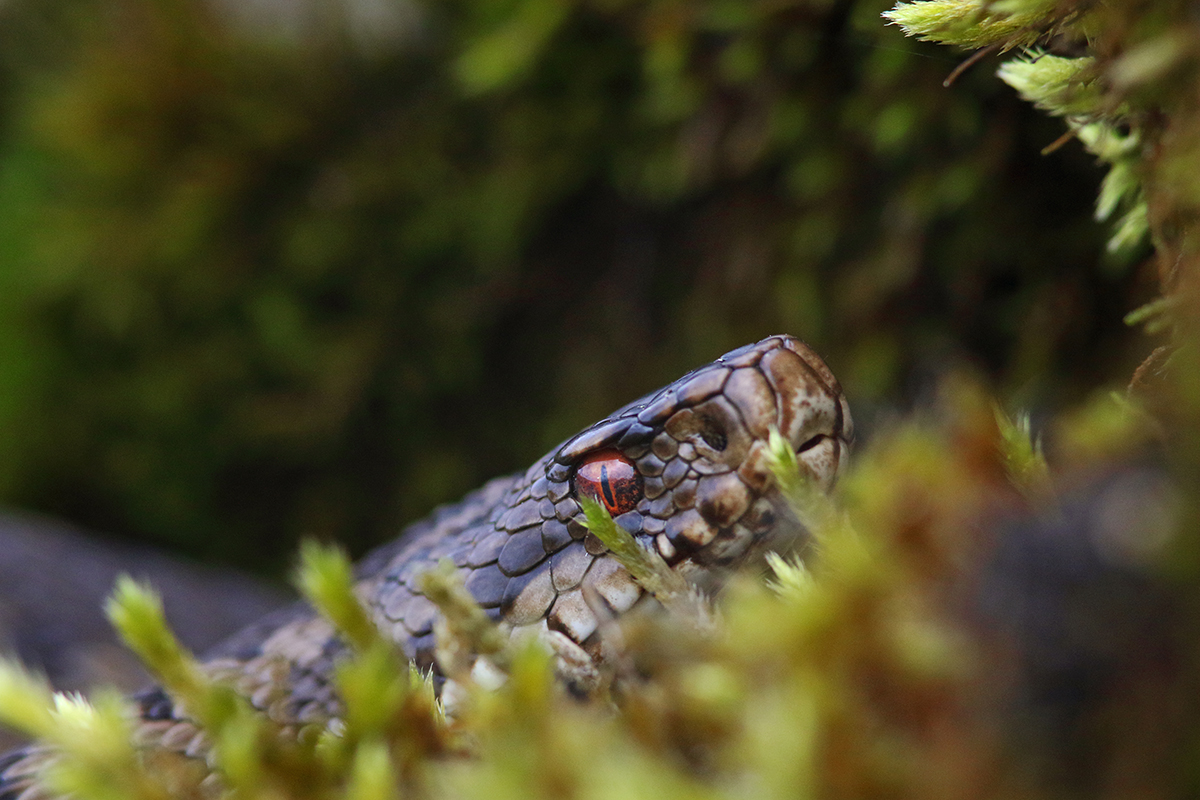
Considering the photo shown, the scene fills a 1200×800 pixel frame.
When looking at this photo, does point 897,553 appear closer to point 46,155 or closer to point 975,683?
point 975,683

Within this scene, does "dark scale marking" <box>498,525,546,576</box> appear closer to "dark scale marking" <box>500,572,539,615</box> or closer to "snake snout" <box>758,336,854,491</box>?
"dark scale marking" <box>500,572,539,615</box>

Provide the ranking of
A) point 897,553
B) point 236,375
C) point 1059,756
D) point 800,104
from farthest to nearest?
point 236,375 → point 800,104 → point 897,553 → point 1059,756

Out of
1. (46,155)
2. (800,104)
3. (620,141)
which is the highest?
(46,155)

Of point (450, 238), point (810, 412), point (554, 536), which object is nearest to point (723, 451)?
point (810, 412)

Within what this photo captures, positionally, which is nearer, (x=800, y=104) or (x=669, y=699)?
(x=669, y=699)

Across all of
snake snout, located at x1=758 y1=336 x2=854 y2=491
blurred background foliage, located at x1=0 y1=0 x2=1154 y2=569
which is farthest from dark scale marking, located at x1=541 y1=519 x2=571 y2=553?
blurred background foliage, located at x1=0 y1=0 x2=1154 y2=569

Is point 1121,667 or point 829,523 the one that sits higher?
point 829,523

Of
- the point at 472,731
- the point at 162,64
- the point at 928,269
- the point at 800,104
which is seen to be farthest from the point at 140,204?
the point at 472,731
